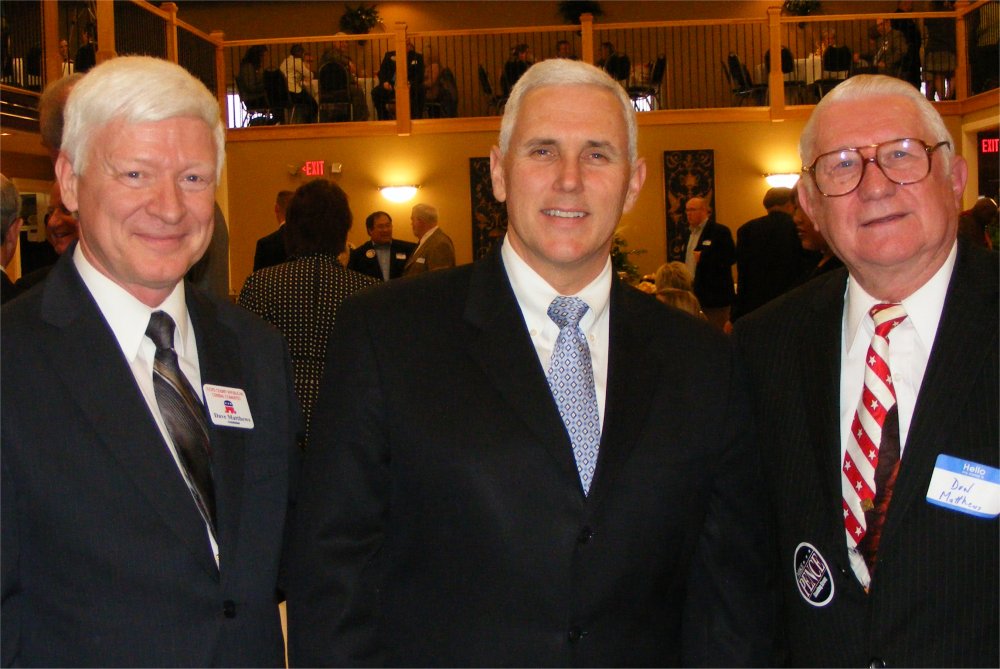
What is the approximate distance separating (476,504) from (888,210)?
0.97 m

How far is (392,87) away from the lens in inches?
587

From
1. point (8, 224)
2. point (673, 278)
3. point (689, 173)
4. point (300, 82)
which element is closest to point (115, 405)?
point (8, 224)

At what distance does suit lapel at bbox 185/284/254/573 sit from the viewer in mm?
1734

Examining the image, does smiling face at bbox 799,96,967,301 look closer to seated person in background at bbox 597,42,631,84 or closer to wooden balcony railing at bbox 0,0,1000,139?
wooden balcony railing at bbox 0,0,1000,139

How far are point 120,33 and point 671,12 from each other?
34.6ft

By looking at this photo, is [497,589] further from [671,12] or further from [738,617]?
[671,12]

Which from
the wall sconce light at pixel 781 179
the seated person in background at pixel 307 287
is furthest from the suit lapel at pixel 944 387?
the wall sconce light at pixel 781 179

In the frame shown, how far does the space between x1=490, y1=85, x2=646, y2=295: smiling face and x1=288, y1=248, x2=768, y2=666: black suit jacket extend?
0.42 ft

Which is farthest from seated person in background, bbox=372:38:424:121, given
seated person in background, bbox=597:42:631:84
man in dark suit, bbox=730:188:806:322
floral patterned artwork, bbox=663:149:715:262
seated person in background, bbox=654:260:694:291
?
seated person in background, bbox=654:260:694:291

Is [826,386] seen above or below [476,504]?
above

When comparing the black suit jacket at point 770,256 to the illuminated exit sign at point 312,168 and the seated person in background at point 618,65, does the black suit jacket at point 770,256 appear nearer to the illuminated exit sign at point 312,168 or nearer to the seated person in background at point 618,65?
the seated person in background at point 618,65

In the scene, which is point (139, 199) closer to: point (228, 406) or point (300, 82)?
point (228, 406)

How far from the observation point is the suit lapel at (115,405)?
5.33 ft

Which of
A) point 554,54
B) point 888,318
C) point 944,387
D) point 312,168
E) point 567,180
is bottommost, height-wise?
point 944,387
